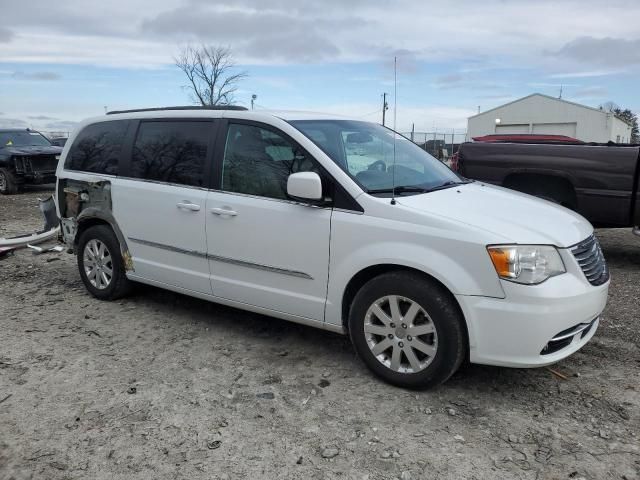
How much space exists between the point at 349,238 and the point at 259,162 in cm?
99

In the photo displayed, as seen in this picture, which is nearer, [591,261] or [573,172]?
[591,261]

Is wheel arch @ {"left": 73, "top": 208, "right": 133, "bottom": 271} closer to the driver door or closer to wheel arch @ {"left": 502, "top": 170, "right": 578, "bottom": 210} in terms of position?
the driver door

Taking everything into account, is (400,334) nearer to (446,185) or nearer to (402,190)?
(402,190)

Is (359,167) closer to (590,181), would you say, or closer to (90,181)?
(90,181)

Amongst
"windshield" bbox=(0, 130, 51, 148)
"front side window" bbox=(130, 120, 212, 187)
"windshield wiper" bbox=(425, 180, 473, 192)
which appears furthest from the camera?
"windshield" bbox=(0, 130, 51, 148)

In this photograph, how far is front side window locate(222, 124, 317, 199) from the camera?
388 centimetres

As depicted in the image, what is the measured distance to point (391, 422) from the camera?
3178 mm

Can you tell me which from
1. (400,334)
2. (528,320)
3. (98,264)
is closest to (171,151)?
(98,264)

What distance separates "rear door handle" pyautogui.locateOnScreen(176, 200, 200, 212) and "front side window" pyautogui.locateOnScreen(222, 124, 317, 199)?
29 cm

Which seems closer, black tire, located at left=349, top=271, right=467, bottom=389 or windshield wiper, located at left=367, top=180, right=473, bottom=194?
black tire, located at left=349, top=271, right=467, bottom=389

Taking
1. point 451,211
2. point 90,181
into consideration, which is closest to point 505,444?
point 451,211

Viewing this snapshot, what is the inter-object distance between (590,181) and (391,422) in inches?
192

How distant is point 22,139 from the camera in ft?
51.2

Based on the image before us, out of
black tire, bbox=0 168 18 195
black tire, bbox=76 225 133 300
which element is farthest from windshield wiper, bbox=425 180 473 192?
black tire, bbox=0 168 18 195
